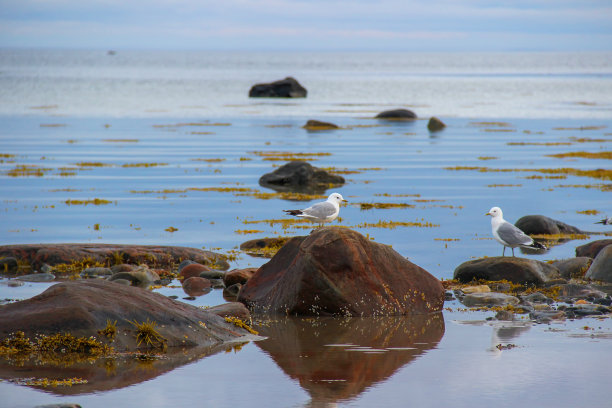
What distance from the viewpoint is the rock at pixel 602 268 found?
16.2 m

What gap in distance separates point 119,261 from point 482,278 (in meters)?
6.88

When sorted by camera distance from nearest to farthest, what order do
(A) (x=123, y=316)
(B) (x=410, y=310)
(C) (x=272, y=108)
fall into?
(A) (x=123, y=316), (B) (x=410, y=310), (C) (x=272, y=108)

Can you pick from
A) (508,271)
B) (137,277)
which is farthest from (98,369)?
(508,271)

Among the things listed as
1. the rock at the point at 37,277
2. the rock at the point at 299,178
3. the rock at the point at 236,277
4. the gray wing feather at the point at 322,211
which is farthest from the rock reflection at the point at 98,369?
the rock at the point at 299,178

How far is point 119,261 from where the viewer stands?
57.7 feet

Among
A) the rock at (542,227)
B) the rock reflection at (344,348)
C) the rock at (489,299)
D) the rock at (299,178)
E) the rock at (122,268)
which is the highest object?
the rock reflection at (344,348)

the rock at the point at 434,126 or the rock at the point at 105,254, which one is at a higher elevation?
the rock at the point at 105,254

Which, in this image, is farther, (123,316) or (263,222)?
(263,222)

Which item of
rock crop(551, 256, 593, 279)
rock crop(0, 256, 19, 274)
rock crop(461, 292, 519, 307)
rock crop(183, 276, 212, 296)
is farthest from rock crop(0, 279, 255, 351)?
rock crop(551, 256, 593, 279)

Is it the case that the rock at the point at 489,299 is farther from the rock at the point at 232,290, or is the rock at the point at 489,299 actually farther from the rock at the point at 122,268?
the rock at the point at 122,268

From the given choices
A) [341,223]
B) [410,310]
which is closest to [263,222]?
[341,223]

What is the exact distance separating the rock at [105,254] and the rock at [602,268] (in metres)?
6.85

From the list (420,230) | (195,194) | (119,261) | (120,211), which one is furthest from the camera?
(195,194)

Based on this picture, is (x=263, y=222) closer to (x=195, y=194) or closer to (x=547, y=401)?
(x=195, y=194)
